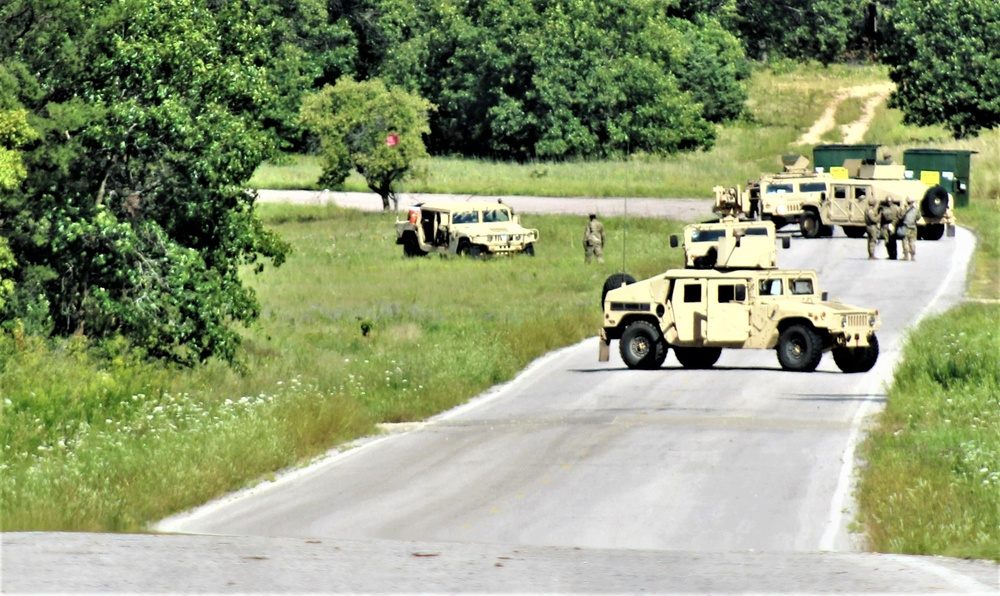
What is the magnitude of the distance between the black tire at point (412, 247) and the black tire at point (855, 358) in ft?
74.4

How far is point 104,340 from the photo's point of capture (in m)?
23.8

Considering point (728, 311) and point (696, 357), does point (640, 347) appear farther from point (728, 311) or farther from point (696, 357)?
point (728, 311)

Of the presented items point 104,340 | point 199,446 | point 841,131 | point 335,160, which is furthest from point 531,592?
point 841,131

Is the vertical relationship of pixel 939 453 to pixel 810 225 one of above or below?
below

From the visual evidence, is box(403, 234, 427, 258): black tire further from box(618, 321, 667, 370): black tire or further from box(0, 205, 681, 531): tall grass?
box(618, 321, 667, 370): black tire

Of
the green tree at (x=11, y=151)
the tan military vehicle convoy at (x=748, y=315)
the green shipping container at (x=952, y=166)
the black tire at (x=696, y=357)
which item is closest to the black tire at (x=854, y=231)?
the green shipping container at (x=952, y=166)

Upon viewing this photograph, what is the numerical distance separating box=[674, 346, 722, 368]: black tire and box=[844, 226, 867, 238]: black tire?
22739 mm

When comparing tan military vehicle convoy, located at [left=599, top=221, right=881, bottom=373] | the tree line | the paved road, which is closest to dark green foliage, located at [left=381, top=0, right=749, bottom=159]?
the tree line

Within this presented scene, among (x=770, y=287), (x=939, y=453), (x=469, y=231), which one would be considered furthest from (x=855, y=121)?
(x=939, y=453)

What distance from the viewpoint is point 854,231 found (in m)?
48.5

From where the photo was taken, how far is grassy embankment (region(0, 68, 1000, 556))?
15531 mm

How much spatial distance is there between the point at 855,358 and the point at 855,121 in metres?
68.3

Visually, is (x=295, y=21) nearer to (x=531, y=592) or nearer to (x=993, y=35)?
(x=993, y=35)

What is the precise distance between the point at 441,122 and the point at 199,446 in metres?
75.7
